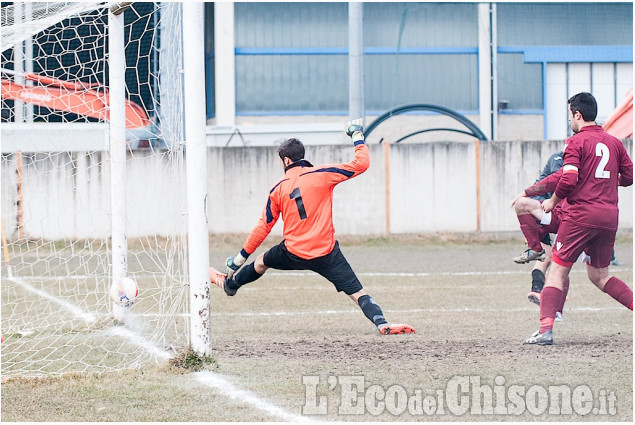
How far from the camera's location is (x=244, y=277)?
7.77 meters

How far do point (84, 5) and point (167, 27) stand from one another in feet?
2.49

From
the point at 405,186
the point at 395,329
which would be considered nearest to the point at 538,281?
the point at 395,329

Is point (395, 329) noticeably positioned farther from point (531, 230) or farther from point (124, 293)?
point (124, 293)

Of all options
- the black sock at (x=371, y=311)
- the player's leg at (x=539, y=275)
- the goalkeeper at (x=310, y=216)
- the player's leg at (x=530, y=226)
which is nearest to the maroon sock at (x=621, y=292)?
the player's leg at (x=530, y=226)

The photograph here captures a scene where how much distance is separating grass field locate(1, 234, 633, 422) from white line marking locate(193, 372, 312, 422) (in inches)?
0.5

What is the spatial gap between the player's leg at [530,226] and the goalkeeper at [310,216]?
1.51 meters

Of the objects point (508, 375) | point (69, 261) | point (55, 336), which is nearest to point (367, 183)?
point (69, 261)

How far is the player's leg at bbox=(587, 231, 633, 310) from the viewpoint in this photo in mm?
6707

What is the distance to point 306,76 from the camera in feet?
91.8

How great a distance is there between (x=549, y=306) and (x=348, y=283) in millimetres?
1704

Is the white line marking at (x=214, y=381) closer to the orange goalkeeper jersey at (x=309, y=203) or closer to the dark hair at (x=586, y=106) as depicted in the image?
the orange goalkeeper jersey at (x=309, y=203)

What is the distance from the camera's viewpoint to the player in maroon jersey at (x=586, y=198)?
652 centimetres

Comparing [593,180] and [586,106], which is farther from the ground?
[586,106]

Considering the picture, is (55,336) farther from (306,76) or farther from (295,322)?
(306,76)
